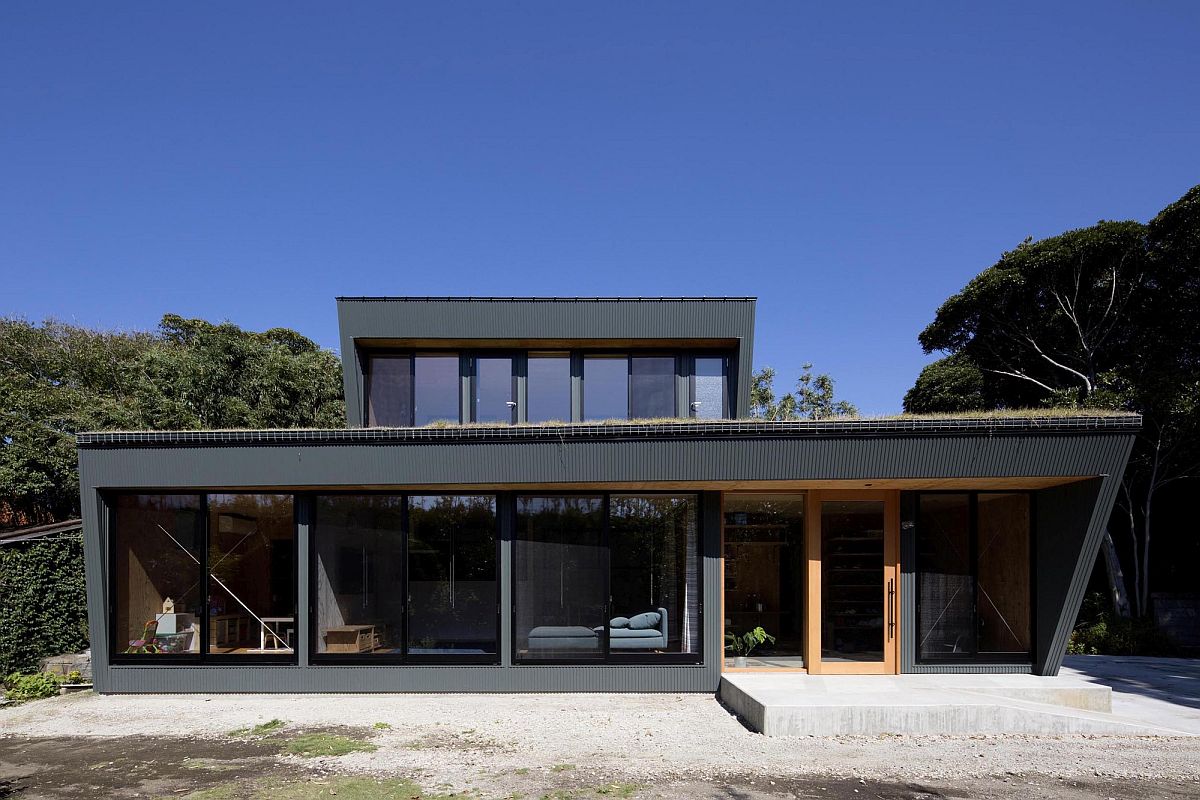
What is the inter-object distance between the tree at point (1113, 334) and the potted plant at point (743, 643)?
10.8 metres

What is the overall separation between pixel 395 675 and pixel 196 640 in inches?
127

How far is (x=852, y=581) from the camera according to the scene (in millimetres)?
12398

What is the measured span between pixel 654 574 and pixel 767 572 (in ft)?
6.26

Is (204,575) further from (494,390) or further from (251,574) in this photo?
(494,390)

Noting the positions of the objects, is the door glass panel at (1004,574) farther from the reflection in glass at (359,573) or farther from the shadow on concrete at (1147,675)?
the reflection in glass at (359,573)

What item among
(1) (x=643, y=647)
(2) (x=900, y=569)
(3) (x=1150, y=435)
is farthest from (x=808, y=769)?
(3) (x=1150, y=435)

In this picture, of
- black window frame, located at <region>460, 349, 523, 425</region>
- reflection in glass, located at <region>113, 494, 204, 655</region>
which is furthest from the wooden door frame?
reflection in glass, located at <region>113, 494, 204, 655</region>

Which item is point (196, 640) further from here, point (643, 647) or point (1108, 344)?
point (1108, 344)

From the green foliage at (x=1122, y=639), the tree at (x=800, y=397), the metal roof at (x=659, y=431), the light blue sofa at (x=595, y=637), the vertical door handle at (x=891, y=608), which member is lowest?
the green foliage at (x=1122, y=639)

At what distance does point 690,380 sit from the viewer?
51.4 ft

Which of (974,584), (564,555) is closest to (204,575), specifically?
(564,555)

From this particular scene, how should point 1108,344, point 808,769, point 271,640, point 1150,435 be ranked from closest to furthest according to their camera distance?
1. point 808,769
2. point 271,640
3. point 1150,435
4. point 1108,344

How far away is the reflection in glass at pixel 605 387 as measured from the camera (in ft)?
51.6

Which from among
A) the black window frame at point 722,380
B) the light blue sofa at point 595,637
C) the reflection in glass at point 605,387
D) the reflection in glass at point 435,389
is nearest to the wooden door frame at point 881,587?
the light blue sofa at point 595,637
